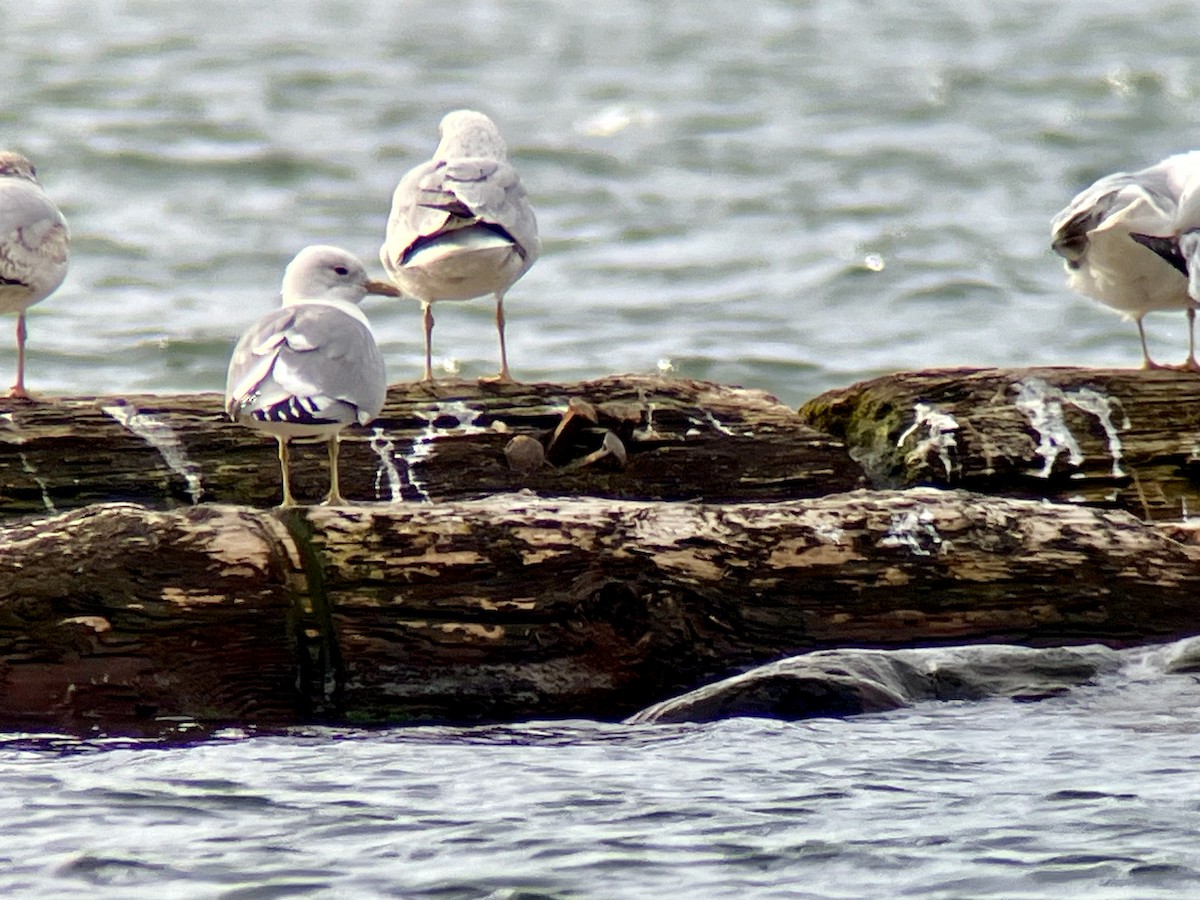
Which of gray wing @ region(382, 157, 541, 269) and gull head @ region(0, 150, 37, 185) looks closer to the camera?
gray wing @ region(382, 157, 541, 269)

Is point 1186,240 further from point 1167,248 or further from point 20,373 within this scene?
point 20,373

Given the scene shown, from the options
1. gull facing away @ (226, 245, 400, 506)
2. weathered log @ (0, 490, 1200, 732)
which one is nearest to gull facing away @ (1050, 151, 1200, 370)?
weathered log @ (0, 490, 1200, 732)

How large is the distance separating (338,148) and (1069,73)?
8582 mm

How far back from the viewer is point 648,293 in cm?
1519

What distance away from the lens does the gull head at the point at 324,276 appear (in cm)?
719

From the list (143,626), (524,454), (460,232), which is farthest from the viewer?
(460,232)

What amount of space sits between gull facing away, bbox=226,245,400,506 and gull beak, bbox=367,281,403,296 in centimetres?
69

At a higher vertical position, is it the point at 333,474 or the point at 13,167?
the point at 13,167

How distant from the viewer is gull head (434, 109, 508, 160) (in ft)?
28.6

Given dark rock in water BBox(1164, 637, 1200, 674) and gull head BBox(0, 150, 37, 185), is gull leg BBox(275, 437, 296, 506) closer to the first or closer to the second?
gull head BBox(0, 150, 37, 185)

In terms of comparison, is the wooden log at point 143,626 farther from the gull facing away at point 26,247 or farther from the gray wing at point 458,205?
the gray wing at point 458,205

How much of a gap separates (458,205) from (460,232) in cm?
11

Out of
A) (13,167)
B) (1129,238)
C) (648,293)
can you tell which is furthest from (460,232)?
(648,293)

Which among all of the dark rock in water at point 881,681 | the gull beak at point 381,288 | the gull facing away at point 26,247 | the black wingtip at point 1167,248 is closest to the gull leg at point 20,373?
the gull facing away at point 26,247
